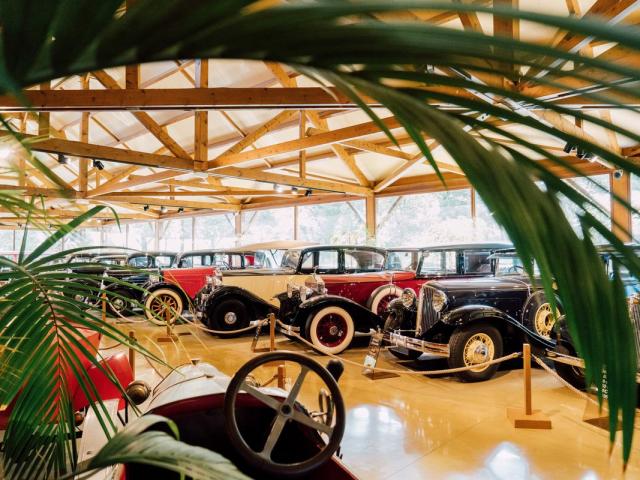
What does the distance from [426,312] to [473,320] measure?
68 cm

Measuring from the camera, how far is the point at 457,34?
362mm

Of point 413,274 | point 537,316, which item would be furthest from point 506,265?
point 413,274

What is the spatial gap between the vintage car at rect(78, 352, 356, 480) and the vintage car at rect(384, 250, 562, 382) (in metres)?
3.01

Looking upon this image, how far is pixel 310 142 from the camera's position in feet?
27.6

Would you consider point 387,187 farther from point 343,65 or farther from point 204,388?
point 343,65

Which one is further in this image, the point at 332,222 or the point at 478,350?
the point at 332,222

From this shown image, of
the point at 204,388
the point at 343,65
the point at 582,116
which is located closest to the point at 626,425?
the point at 582,116

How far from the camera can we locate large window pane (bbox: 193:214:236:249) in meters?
18.6

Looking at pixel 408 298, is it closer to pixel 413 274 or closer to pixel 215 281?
pixel 413 274

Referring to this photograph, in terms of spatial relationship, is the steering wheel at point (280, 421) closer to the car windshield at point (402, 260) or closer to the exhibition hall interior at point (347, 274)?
the exhibition hall interior at point (347, 274)

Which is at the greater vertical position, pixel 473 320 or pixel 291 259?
pixel 291 259

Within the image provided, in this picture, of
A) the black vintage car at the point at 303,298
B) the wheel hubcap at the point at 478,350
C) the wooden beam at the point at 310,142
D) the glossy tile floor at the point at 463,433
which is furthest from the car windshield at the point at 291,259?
the wheel hubcap at the point at 478,350

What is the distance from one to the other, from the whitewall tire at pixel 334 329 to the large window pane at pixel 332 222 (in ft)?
23.7

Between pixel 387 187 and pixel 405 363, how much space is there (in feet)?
26.7
